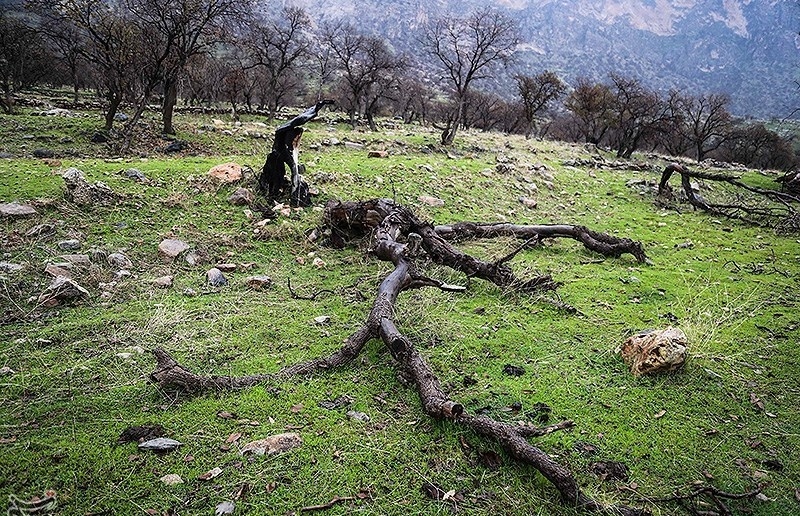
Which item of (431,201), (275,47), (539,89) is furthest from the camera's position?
(539,89)

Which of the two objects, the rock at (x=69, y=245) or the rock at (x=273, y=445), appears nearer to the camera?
the rock at (x=273, y=445)

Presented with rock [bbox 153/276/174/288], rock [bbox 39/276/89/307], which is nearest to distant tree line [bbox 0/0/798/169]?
rock [bbox 153/276/174/288]

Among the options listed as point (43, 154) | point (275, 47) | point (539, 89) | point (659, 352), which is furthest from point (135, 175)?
point (539, 89)

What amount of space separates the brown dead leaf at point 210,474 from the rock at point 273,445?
166 millimetres

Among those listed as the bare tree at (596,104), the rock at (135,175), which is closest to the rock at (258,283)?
the rock at (135,175)

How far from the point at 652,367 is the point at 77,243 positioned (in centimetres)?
651

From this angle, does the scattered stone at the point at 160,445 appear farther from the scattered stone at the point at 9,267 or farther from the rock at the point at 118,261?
the scattered stone at the point at 9,267

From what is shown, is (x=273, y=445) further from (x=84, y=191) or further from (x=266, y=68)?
(x=266, y=68)

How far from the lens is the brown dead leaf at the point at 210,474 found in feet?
7.66

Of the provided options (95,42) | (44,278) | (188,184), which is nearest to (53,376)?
(44,278)

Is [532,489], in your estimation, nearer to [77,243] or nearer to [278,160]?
[77,243]

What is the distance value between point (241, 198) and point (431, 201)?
12.6ft

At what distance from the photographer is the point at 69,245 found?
541 centimetres

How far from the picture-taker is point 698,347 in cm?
362
